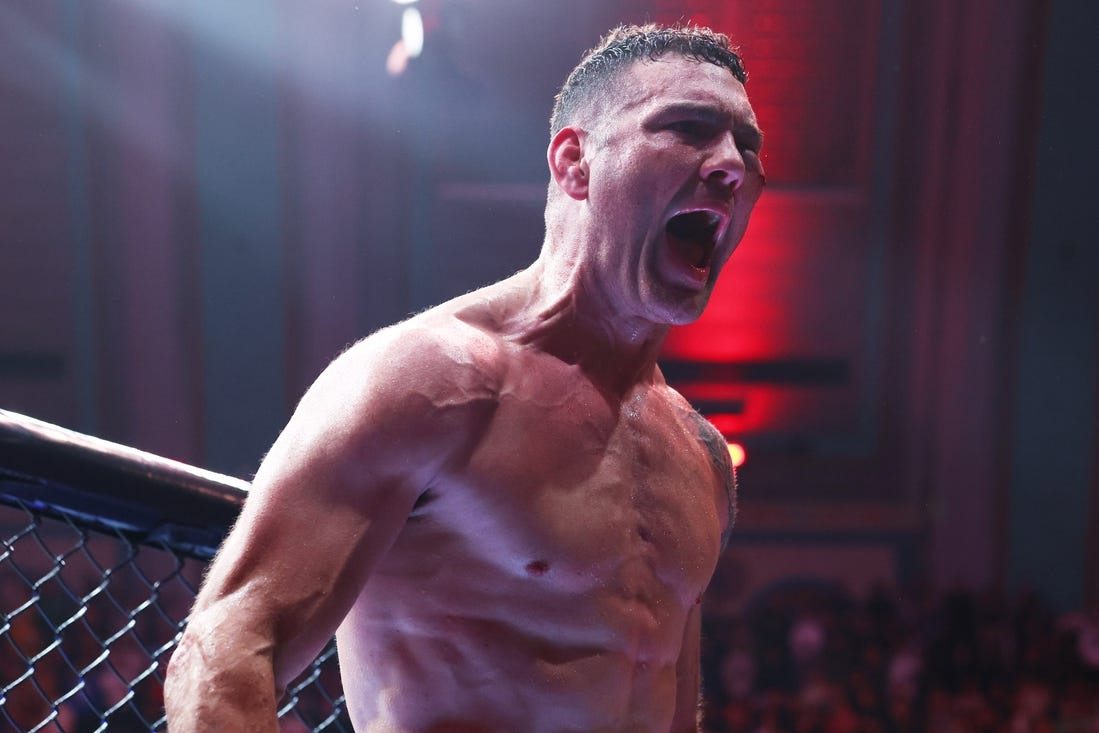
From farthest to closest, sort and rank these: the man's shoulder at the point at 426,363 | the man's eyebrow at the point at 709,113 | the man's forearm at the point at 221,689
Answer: the man's eyebrow at the point at 709,113
the man's shoulder at the point at 426,363
the man's forearm at the point at 221,689

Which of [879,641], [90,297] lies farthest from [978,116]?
[90,297]

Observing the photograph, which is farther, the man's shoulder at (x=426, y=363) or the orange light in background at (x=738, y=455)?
the orange light in background at (x=738, y=455)

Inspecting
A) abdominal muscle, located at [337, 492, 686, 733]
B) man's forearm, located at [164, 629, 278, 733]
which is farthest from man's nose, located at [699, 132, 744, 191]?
man's forearm, located at [164, 629, 278, 733]

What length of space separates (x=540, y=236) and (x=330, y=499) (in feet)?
16.3

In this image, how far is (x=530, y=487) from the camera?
1095mm

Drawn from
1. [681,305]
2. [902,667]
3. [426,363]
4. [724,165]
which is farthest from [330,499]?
[902,667]

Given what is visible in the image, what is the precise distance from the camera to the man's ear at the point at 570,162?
1195mm

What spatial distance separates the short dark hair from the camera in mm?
1191

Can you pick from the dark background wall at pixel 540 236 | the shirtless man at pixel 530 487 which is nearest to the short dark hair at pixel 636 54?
the shirtless man at pixel 530 487

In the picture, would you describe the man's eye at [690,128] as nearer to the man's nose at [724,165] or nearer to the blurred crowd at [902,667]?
the man's nose at [724,165]

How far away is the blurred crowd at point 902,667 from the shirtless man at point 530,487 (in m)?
3.37

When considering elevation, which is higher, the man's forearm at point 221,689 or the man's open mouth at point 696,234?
the man's open mouth at point 696,234

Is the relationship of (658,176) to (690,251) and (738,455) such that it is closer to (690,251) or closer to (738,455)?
(690,251)

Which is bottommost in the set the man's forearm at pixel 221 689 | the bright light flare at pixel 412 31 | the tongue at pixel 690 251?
the bright light flare at pixel 412 31
